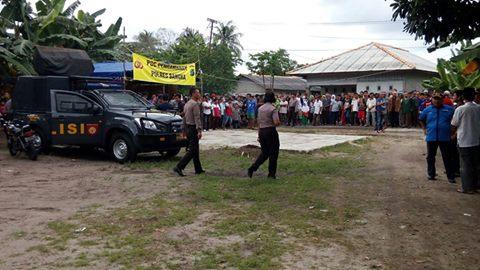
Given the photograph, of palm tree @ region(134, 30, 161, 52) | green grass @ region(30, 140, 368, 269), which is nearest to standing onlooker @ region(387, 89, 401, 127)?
green grass @ region(30, 140, 368, 269)

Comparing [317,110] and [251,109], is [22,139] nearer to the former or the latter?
[251,109]

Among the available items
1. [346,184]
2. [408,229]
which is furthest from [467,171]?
[408,229]

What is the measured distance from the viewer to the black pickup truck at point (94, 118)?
39.2ft

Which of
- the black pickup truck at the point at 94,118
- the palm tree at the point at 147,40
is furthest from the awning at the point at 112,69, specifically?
the palm tree at the point at 147,40

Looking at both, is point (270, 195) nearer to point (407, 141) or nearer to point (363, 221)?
point (363, 221)

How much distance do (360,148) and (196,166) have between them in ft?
21.8

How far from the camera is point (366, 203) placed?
25.7ft

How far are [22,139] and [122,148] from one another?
2.97 m

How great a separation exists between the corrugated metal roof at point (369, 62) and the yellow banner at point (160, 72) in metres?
15.8

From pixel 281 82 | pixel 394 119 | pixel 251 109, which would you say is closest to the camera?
pixel 394 119

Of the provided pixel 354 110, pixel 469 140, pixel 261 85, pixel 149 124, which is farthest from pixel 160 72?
→ pixel 261 85

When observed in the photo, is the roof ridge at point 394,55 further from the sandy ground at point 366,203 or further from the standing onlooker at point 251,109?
the sandy ground at point 366,203

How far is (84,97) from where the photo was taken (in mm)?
12828

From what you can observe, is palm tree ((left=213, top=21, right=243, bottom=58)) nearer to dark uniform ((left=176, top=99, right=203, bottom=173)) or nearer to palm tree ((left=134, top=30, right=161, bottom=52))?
palm tree ((left=134, top=30, right=161, bottom=52))
